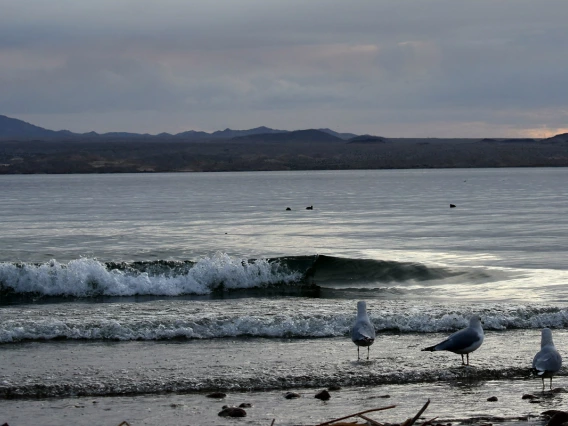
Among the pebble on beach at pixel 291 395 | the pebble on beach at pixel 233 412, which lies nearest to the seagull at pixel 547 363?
the pebble on beach at pixel 291 395

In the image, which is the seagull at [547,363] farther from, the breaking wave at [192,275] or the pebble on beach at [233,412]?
the breaking wave at [192,275]

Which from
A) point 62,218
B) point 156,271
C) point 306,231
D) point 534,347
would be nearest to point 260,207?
point 62,218

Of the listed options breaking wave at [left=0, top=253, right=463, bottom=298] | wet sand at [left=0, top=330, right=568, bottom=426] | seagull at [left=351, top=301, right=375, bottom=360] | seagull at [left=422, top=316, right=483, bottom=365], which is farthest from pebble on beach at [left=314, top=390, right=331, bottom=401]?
breaking wave at [left=0, top=253, right=463, bottom=298]

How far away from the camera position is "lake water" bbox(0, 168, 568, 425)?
11508 millimetres

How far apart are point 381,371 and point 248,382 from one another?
81.3 inches

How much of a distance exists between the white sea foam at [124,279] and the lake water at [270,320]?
0.18 feet

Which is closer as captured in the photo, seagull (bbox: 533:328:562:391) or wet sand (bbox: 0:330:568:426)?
wet sand (bbox: 0:330:568:426)

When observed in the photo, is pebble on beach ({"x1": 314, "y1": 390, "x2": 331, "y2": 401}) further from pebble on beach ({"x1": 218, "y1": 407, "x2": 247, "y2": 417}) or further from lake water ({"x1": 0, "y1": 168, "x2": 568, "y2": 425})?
pebble on beach ({"x1": 218, "y1": 407, "x2": 247, "y2": 417})

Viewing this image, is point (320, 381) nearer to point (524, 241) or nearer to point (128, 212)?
point (524, 241)

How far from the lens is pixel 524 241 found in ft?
113

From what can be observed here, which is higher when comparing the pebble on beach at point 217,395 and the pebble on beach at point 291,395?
the pebble on beach at point 291,395

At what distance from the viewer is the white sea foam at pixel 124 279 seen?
24219mm

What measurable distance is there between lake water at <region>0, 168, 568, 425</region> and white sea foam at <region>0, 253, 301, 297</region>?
53 mm

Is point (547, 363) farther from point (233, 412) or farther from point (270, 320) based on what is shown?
point (270, 320)
